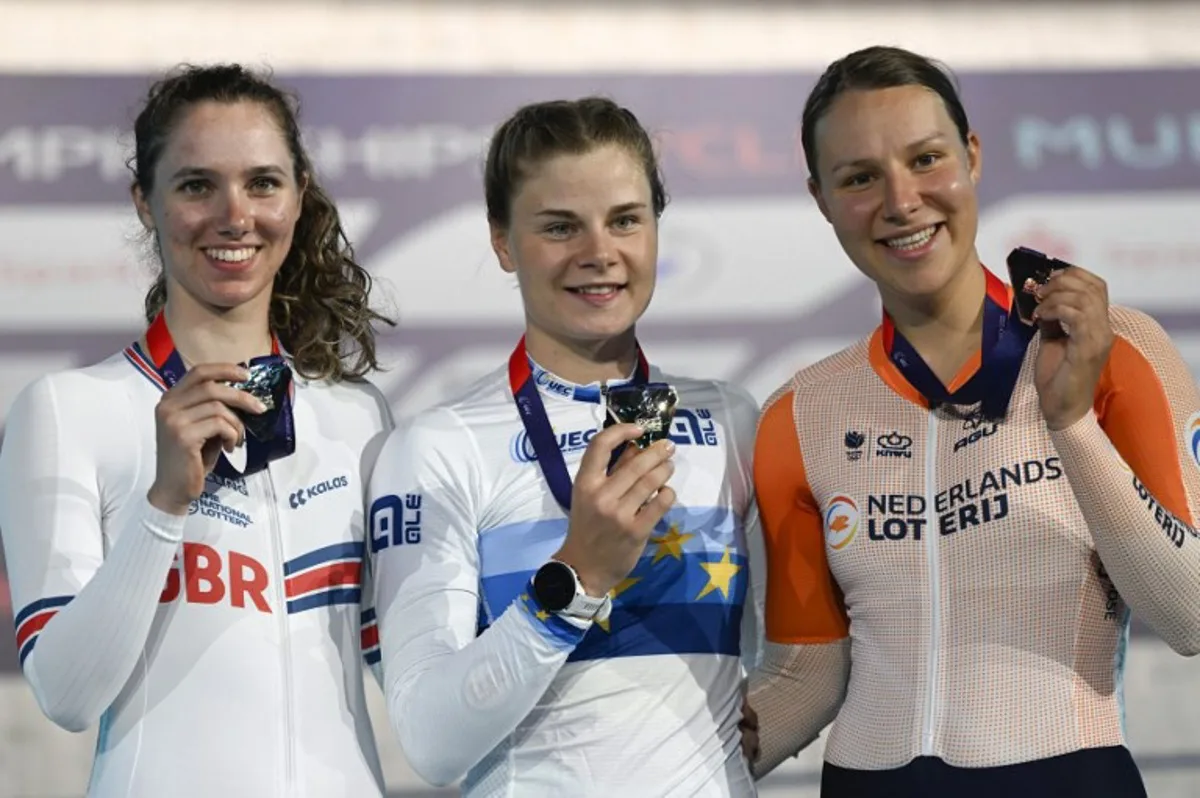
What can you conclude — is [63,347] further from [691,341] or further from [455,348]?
[691,341]

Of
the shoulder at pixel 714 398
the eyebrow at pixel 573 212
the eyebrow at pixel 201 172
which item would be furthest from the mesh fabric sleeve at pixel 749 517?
the eyebrow at pixel 201 172

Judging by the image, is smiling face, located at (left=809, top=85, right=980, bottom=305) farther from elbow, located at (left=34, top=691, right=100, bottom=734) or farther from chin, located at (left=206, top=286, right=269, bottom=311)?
elbow, located at (left=34, top=691, right=100, bottom=734)

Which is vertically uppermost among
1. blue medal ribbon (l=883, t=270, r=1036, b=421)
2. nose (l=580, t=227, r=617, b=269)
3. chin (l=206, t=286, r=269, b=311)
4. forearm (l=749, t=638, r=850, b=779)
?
nose (l=580, t=227, r=617, b=269)

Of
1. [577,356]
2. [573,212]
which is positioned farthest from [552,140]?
[577,356]

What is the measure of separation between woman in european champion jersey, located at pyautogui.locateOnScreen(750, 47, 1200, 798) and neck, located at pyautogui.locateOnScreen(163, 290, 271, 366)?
795 millimetres

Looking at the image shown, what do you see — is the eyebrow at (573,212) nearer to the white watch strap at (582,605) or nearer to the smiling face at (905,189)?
the smiling face at (905,189)

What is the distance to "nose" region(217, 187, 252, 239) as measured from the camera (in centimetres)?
231

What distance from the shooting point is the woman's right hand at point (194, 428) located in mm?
2031

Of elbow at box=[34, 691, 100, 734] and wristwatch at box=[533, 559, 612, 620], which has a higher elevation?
wristwatch at box=[533, 559, 612, 620]

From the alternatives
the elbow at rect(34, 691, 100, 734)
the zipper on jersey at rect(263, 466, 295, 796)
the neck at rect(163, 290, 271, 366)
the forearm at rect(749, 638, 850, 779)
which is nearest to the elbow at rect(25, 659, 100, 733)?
the elbow at rect(34, 691, 100, 734)

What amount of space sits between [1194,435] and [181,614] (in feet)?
4.64

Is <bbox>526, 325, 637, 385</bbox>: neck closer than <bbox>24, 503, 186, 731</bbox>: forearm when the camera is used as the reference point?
No

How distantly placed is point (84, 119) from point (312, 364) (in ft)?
9.01

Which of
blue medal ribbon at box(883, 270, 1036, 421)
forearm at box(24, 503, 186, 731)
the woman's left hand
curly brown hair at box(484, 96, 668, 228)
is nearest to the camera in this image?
the woman's left hand
